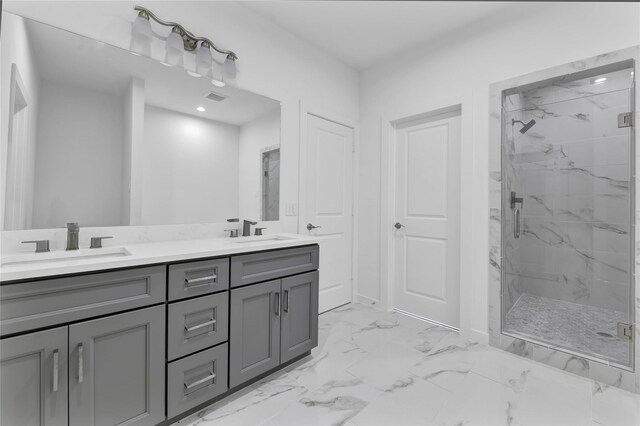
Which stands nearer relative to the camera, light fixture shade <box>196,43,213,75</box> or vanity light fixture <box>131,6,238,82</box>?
vanity light fixture <box>131,6,238,82</box>

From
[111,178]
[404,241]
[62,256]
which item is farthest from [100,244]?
[404,241]

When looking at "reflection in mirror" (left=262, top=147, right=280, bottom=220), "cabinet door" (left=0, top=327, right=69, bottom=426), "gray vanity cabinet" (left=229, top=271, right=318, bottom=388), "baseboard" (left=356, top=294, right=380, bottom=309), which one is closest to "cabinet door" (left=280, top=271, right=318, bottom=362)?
"gray vanity cabinet" (left=229, top=271, right=318, bottom=388)

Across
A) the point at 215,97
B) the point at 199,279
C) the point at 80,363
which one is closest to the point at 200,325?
the point at 199,279

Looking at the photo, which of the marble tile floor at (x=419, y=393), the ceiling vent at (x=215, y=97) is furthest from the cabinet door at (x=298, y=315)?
the ceiling vent at (x=215, y=97)

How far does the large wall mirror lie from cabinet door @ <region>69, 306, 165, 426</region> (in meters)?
0.65

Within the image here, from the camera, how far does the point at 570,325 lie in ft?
7.02

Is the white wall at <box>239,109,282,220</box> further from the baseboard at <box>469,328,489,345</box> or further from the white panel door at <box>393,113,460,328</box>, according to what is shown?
the baseboard at <box>469,328,489,345</box>

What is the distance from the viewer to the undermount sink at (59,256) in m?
1.29

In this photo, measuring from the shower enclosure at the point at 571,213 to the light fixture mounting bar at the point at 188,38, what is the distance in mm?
1875

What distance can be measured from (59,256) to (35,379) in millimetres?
543

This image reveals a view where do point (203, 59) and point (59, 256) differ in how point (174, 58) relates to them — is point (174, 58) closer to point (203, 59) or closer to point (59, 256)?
point (203, 59)

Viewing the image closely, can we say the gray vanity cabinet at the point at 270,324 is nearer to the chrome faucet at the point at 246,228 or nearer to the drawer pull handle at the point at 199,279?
the drawer pull handle at the point at 199,279

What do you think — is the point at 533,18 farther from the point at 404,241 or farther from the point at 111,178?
the point at 404,241

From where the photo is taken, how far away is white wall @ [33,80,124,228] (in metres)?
1.46
